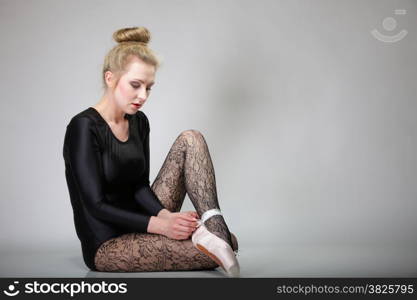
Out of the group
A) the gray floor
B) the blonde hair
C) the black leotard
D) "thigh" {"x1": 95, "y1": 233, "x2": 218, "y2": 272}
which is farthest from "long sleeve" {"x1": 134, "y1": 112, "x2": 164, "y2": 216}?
the blonde hair

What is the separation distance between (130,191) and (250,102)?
1.91m

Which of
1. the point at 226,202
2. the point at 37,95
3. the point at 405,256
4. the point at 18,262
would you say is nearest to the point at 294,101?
the point at 226,202

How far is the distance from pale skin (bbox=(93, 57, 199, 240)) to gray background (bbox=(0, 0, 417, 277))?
1530 millimetres

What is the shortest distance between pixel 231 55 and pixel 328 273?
2.48 metres

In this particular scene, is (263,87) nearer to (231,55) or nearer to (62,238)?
(231,55)

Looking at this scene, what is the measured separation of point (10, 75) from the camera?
Answer: 18.1 feet

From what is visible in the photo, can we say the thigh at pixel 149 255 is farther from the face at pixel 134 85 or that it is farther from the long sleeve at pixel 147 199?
the face at pixel 134 85

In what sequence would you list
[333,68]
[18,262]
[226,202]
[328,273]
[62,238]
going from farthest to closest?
1. [333,68]
2. [226,202]
3. [62,238]
4. [18,262]
5. [328,273]

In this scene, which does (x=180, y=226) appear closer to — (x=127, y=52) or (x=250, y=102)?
(x=127, y=52)

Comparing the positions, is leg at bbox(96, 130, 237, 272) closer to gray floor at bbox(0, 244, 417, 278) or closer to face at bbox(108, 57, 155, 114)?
gray floor at bbox(0, 244, 417, 278)

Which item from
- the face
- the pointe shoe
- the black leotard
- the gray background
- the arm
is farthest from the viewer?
the gray background

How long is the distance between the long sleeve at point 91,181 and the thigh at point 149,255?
0.10 meters

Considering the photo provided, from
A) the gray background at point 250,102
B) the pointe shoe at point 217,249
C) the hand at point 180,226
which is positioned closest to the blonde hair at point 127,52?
the hand at point 180,226

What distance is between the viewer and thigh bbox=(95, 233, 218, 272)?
3590mm
